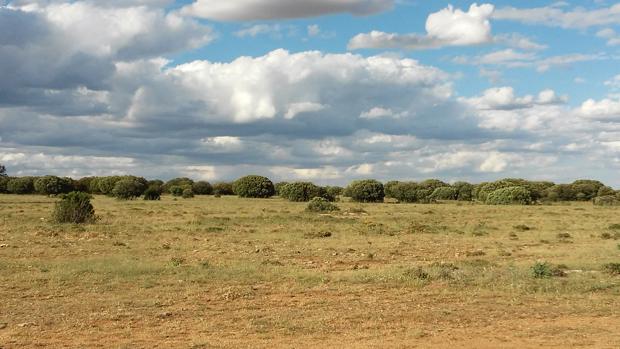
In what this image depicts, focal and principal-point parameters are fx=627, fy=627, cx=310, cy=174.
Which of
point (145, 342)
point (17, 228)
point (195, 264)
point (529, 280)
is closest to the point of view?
point (145, 342)

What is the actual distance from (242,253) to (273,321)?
12.2 meters

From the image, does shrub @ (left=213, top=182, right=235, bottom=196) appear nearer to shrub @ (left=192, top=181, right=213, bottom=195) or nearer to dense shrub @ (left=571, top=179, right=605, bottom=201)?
shrub @ (left=192, top=181, right=213, bottom=195)

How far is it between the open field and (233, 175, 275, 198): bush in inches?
2804

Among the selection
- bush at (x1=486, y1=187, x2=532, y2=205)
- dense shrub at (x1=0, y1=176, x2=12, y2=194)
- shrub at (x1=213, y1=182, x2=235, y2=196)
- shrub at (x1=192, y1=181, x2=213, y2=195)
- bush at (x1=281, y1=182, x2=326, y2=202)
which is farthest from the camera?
shrub at (x1=213, y1=182, x2=235, y2=196)

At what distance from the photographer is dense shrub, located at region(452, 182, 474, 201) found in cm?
11159

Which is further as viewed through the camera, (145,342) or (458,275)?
(458,275)

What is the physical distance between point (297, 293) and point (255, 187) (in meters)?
86.7

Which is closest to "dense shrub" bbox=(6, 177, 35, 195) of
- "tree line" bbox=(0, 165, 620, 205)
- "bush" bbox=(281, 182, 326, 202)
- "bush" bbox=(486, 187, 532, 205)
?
"tree line" bbox=(0, 165, 620, 205)

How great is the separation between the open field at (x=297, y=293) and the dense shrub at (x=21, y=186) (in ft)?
274

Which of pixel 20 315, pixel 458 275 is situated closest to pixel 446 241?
pixel 458 275

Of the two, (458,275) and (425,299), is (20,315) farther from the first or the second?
(458,275)

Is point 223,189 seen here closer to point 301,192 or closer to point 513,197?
point 301,192

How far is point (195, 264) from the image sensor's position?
2130cm

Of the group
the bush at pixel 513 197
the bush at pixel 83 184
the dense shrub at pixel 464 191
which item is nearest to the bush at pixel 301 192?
the bush at pixel 513 197
